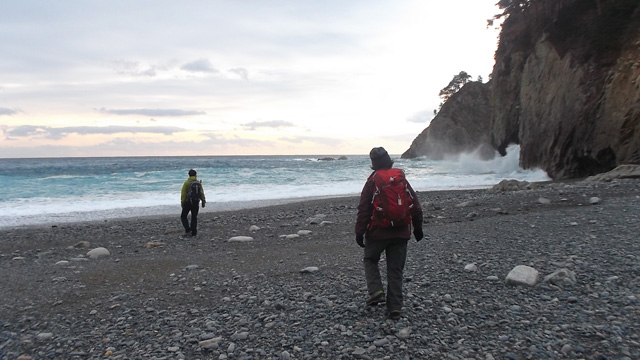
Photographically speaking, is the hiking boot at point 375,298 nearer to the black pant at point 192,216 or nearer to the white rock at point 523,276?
the white rock at point 523,276

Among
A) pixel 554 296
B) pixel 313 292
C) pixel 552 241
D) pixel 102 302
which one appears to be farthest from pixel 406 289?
→ pixel 102 302

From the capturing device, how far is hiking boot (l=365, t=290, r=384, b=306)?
478 cm

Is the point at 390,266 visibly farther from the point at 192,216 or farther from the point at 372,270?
the point at 192,216

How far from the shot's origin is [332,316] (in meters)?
4.72

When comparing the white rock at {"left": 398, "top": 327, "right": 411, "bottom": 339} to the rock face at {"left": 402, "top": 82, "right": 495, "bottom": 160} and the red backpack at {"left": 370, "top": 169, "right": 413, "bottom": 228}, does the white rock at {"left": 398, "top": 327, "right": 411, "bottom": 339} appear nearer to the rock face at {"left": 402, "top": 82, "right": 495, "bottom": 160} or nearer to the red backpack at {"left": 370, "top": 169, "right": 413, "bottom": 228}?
the red backpack at {"left": 370, "top": 169, "right": 413, "bottom": 228}

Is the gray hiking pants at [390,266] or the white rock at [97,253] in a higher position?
the gray hiking pants at [390,266]

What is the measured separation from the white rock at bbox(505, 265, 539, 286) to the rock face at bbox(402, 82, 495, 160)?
240 feet

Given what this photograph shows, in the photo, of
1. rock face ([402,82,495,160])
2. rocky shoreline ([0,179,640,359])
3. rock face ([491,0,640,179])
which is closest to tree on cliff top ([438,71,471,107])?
rock face ([402,82,495,160])

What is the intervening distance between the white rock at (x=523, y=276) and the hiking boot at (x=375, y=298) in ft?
5.85

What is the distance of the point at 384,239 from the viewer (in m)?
4.61

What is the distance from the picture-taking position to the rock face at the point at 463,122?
3115 inches

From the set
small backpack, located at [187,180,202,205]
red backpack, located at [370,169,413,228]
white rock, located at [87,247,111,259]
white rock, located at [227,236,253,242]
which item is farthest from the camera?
small backpack, located at [187,180,202,205]

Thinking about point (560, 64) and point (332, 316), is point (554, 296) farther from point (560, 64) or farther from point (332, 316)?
point (560, 64)

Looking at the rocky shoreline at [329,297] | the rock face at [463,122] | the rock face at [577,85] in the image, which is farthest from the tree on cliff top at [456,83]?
the rocky shoreline at [329,297]
